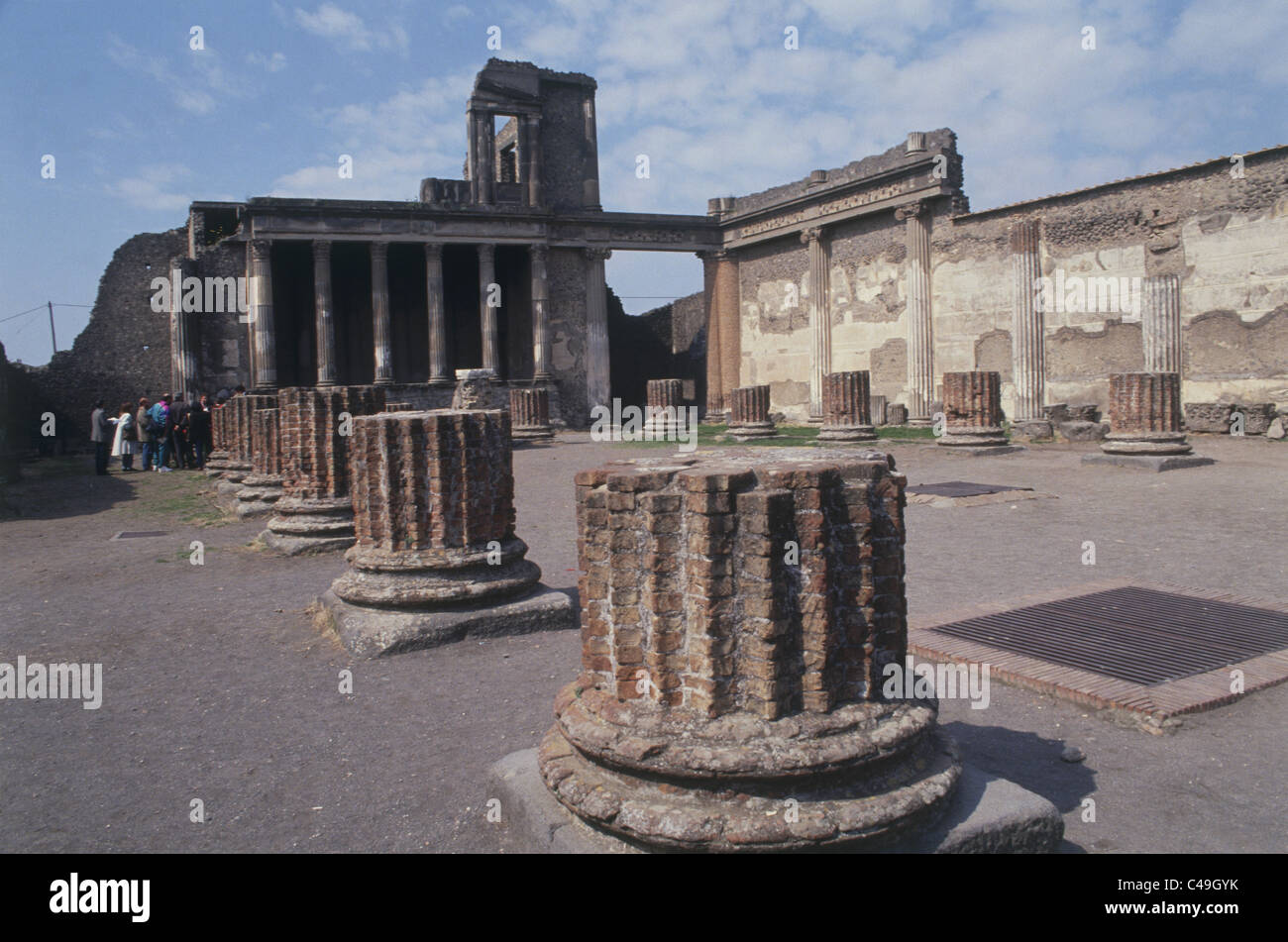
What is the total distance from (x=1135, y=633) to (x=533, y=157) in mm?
27508

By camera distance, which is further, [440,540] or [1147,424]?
[1147,424]

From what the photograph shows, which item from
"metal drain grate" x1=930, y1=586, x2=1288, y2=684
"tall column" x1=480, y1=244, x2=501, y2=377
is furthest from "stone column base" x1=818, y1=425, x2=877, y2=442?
"tall column" x1=480, y1=244, x2=501, y2=377

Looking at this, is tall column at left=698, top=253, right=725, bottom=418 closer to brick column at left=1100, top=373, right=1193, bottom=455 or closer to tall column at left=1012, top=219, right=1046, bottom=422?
tall column at left=1012, top=219, right=1046, bottom=422

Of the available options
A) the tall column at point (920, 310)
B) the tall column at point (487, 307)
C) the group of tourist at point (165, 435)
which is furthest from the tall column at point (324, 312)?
the tall column at point (920, 310)

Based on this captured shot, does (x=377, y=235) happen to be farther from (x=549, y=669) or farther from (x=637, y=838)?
(x=637, y=838)

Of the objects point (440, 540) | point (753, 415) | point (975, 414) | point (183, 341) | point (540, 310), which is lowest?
point (440, 540)

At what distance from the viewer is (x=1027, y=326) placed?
19.5 metres

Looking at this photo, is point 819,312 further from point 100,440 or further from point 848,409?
point 100,440

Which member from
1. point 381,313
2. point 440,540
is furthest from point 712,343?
point 440,540

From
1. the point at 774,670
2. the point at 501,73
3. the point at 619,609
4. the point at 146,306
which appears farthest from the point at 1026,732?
the point at 146,306

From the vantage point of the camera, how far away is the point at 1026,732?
3.71 m

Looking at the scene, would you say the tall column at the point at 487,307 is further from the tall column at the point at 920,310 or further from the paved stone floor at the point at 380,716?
the paved stone floor at the point at 380,716

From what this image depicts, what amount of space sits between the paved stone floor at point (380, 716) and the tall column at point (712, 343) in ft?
68.6

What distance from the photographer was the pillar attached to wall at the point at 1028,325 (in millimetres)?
19359
